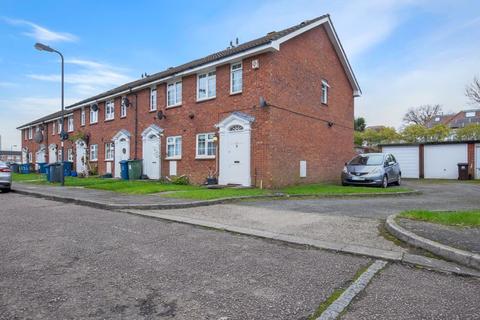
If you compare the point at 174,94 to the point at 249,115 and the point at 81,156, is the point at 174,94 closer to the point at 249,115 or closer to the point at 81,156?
the point at 249,115

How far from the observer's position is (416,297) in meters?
3.57

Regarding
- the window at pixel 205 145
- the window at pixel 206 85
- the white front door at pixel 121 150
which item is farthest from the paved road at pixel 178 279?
the white front door at pixel 121 150

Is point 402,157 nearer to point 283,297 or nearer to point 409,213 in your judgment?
point 409,213

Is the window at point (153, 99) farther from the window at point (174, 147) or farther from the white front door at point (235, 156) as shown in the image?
the white front door at point (235, 156)

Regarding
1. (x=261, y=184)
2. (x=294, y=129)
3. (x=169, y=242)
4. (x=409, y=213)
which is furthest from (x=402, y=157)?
(x=169, y=242)

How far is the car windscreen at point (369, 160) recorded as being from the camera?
1622 centimetres

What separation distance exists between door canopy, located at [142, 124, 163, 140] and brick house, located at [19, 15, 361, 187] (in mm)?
55

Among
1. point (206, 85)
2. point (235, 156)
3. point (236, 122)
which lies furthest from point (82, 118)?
point (235, 156)

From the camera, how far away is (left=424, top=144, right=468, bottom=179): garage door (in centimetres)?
2422

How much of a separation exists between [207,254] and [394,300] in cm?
263

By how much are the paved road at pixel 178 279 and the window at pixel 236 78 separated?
393 inches

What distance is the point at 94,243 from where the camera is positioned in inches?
226

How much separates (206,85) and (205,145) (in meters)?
Answer: 2.95

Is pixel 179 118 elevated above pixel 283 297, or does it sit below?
above
